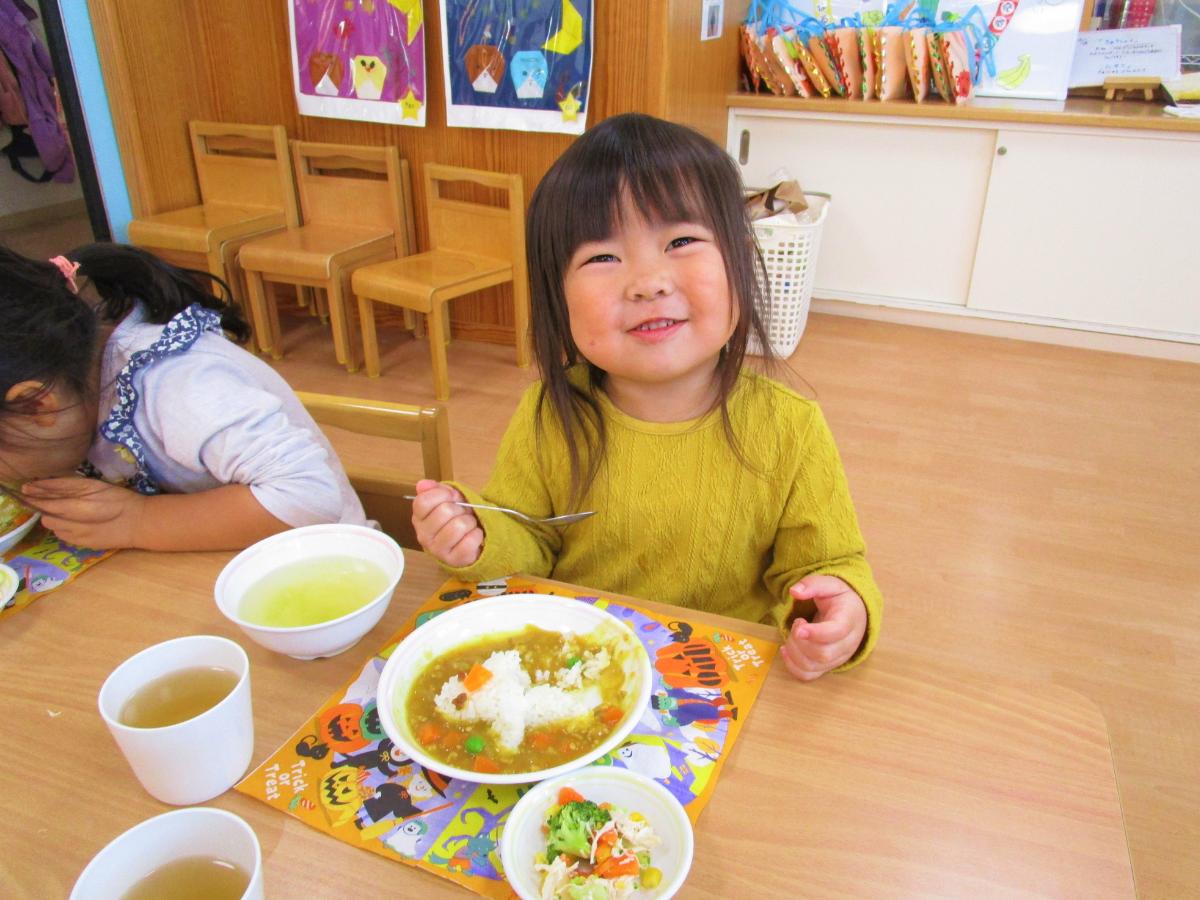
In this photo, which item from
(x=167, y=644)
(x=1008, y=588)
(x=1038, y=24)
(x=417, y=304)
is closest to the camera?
Result: (x=167, y=644)

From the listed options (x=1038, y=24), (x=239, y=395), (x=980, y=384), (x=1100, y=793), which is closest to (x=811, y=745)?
(x=1100, y=793)

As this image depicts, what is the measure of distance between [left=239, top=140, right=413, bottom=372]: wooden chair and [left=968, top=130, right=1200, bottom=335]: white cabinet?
2300 millimetres

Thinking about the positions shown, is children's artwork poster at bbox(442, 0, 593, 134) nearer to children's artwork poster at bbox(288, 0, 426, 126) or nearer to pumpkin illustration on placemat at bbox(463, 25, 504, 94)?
pumpkin illustration on placemat at bbox(463, 25, 504, 94)

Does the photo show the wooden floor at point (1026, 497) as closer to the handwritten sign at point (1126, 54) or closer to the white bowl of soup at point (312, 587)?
the handwritten sign at point (1126, 54)

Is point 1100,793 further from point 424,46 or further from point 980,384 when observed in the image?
point 424,46

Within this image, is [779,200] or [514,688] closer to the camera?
[514,688]

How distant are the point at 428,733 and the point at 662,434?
18.0 inches

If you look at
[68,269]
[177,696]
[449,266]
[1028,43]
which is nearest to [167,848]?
[177,696]

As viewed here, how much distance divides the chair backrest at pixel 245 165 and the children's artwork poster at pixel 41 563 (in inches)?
107

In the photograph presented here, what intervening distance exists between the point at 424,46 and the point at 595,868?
3.06 meters

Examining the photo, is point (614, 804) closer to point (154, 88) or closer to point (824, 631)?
point (824, 631)

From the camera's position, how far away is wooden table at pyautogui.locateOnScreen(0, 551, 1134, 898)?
579 mm

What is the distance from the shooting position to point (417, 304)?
2.86 m

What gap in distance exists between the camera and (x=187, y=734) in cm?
60
